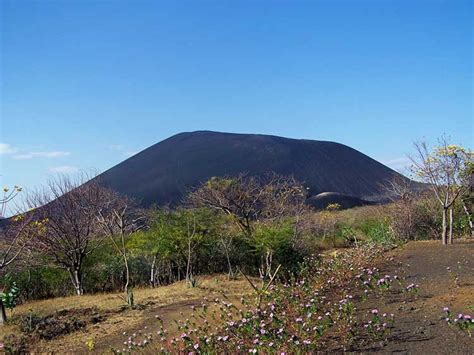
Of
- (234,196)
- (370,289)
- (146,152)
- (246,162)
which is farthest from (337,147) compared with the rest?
(370,289)

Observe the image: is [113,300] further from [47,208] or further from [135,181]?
[135,181]

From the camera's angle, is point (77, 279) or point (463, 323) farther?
point (77, 279)

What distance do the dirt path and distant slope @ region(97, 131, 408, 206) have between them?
92.5ft

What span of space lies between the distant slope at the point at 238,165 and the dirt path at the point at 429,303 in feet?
92.5

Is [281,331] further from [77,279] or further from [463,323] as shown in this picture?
[77,279]

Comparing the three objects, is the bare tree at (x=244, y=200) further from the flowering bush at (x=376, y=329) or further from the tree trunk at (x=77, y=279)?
the flowering bush at (x=376, y=329)

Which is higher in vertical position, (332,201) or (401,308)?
(332,201)

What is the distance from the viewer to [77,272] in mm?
12383

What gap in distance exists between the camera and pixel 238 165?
41.5 meters

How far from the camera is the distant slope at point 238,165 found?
3891 centimetres

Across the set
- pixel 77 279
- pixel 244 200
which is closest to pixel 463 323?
pixel 77 279

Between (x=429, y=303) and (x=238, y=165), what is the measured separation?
3663 cm

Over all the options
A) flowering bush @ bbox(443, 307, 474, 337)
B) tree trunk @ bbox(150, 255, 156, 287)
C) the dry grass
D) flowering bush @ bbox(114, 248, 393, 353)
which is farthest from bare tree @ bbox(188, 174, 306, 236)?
flowering bush @ bbox(443, 307, 474, 337)

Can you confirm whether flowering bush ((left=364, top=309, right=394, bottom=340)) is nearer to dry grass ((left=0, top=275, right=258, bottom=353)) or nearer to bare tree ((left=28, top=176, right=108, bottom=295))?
dry grass ((left=0, top=275, right=258, bottom=353))
